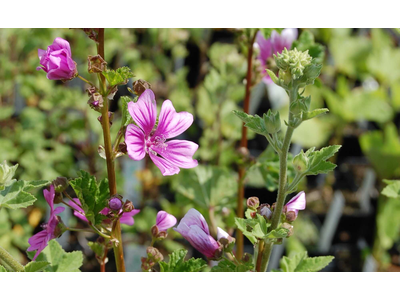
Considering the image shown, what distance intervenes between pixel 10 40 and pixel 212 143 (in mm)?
1463

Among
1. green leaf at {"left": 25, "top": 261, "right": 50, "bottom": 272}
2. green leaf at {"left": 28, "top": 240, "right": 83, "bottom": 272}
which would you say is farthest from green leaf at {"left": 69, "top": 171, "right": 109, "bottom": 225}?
green leaf at {"left": 28, "top": 240, "right": 83, "bottom": 272}

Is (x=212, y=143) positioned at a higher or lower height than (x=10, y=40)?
lower

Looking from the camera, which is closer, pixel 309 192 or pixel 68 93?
pixel 68 93

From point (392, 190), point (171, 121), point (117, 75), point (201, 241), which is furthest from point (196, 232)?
point (392, 190)

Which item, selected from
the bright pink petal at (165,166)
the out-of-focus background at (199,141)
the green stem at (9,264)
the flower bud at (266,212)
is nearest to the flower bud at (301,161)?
the flower bud at (266,212)

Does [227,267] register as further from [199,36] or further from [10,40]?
[199,36]

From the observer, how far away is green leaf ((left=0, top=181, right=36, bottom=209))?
79cm

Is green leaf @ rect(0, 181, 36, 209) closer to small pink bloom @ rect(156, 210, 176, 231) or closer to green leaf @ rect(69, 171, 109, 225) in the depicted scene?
green leaf @ rect(69, 171, 109, 225)

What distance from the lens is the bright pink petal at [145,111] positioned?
0.76 metres

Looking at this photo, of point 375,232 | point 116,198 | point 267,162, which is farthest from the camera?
point 375,232

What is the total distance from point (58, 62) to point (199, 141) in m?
1.93

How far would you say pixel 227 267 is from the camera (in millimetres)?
844

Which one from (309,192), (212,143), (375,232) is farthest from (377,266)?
(212,143)

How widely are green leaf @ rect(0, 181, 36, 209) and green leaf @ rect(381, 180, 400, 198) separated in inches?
28.2
